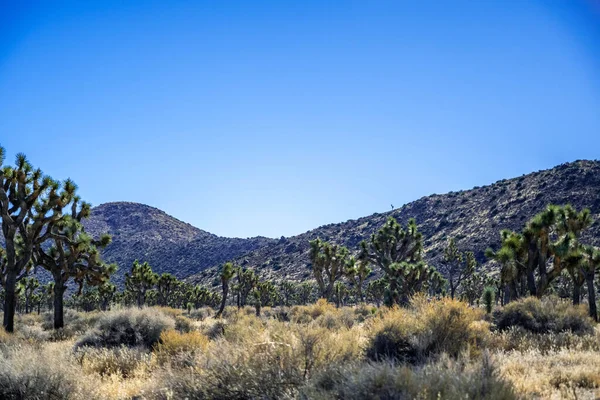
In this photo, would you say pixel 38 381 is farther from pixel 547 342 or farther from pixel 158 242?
pixel 158 242

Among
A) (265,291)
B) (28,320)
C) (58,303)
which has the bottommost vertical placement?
(265,291)

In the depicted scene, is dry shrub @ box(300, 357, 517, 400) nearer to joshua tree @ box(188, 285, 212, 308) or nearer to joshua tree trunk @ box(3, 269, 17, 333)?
joshua tree trunk @ box(3, 269, 17, 333)

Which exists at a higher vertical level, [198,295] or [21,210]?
[21,210]

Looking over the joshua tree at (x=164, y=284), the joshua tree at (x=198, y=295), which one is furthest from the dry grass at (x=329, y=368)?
the joshua tree at (x=198, y=295)

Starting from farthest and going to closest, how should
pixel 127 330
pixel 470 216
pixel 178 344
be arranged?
pixel 470 216 → pixel 127 330 → pixel 178 344

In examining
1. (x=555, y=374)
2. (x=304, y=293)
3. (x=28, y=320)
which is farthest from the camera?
(x=304, y=293)

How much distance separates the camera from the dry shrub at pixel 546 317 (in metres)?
13.0

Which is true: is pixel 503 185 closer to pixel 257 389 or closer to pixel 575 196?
pixel 575 196

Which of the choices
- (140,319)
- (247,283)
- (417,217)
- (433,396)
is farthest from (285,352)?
(417,217)

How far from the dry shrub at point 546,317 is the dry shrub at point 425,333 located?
17.8 feet

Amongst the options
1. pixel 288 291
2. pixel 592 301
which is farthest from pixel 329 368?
pixel 288 291

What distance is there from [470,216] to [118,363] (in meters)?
77.0

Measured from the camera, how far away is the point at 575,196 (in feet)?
220

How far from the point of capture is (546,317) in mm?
13516
